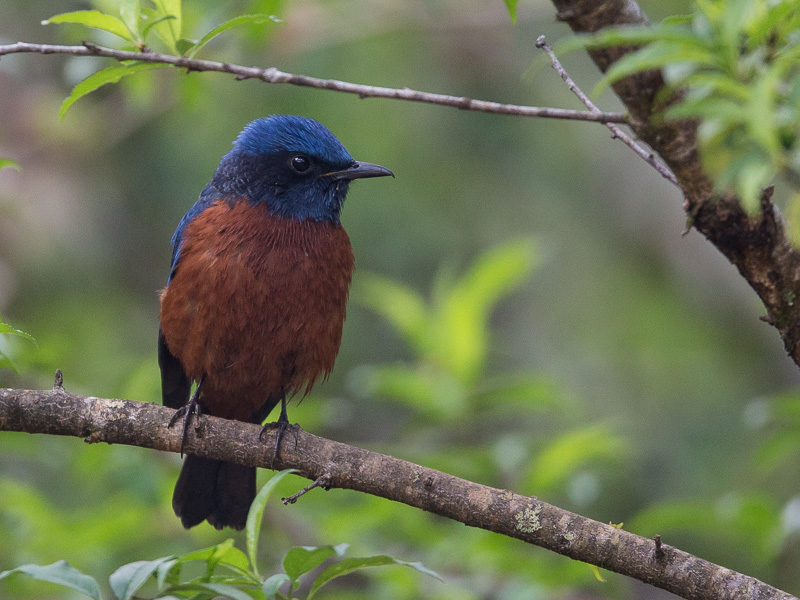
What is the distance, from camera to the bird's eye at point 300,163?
186 inches

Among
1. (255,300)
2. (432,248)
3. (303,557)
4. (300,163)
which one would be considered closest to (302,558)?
(303,557)

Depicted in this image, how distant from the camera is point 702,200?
94.7 inches

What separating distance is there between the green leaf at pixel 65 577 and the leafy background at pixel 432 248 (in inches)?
111

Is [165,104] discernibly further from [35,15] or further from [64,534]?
[64,534]

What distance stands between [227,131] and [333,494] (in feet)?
11.8

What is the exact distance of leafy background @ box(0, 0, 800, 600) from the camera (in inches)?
251

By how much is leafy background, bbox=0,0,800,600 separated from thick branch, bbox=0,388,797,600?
1715 millimetres

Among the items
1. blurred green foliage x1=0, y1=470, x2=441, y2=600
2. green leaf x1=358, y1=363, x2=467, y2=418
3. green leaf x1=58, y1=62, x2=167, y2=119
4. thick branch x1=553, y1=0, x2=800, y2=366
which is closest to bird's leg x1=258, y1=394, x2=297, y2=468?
green leaf x1=358, y1=363, x2=467, y2=418

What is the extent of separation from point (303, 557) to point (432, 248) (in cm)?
571

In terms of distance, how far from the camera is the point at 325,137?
4.76 meters

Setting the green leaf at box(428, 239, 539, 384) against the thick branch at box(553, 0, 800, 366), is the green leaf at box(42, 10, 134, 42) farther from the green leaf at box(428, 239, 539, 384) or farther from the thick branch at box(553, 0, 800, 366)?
the green leaf at box(428, 239, 539, 384)

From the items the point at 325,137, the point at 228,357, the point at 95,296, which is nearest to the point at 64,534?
the point at 228,357

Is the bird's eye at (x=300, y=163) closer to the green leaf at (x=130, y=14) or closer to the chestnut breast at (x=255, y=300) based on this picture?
the chestnut breast at (x=255, y=300)

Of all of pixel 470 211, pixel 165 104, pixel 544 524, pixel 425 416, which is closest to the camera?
pixel 544 524
